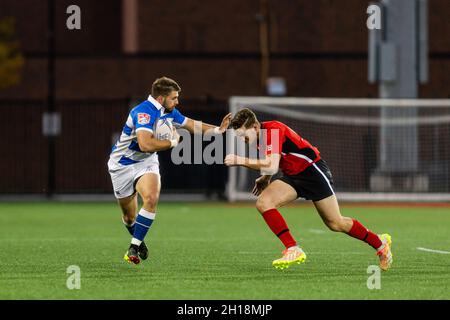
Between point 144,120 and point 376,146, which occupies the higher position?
point 144,120

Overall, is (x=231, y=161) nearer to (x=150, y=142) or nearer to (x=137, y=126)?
(x=150, y=142)

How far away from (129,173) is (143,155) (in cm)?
25

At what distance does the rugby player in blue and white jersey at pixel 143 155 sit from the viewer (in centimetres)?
1217

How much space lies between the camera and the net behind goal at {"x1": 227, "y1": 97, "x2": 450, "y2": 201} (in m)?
27.3

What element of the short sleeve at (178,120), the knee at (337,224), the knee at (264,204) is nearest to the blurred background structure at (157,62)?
the short sleeve at (178,120)

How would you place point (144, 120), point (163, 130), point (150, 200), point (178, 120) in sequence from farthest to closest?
point (178, 120), point (163, 130), point (150, 200), point (144, 120)

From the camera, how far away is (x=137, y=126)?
12.2 m

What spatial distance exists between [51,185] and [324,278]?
22.2m

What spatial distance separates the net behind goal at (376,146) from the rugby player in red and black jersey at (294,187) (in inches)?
584

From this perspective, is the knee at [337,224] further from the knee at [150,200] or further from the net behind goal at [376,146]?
the net behind goal at [376,146]

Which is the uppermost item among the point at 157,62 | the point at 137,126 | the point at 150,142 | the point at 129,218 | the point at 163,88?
the point at 157,62

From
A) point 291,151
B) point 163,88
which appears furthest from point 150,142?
point 291,151

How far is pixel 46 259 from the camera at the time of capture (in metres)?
12.9

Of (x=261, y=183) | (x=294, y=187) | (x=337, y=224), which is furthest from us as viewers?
(x=261, y=183)
